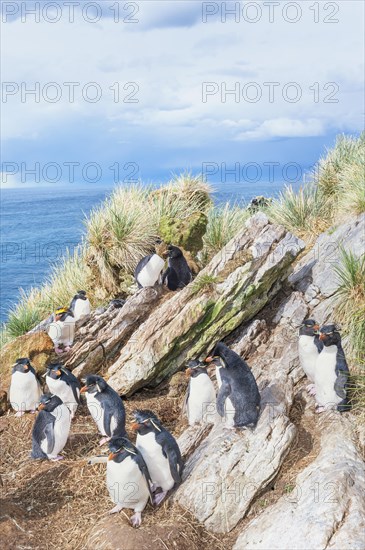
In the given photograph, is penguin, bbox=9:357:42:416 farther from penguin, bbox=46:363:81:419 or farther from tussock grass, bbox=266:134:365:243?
tussock grass, bbox=266:134:365:243

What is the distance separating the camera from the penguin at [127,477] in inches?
229

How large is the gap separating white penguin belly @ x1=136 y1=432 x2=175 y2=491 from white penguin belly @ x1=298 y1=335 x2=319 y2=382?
8.15 ft

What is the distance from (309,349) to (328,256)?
2925mm

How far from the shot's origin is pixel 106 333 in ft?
31.7

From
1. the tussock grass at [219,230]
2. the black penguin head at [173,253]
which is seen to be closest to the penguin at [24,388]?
the black penguin head at [173,253]

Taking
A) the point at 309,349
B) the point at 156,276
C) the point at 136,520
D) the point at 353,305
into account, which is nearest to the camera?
the point at 136,520

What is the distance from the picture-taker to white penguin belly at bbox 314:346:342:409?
7.28m

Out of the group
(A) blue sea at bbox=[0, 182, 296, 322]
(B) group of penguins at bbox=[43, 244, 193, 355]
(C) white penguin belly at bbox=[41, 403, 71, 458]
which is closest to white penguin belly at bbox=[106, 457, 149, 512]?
(C) white penguin belly at bbox=[41, 403, 71, 458]

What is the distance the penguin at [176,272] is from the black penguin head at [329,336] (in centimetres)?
332

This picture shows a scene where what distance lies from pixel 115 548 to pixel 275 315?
4.98 m

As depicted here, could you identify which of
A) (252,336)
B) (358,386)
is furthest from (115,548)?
(252,336)

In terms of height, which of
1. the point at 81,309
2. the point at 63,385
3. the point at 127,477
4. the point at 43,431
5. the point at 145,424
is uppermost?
the point at 81,309

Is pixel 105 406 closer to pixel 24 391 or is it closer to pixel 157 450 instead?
pixel 157 450

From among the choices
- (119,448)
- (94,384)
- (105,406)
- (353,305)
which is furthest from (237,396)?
(353,305)
